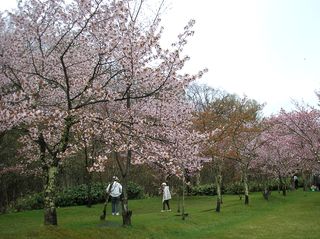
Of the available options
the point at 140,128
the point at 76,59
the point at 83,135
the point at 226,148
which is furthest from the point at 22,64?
the point at 226,148

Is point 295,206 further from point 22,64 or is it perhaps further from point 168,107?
point 22,64

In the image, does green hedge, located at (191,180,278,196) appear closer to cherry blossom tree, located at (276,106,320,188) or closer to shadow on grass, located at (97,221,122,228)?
cherry blossom tree, located at (276,106,320,188)

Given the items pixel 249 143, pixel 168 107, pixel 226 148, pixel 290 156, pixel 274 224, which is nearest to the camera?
pixel 168 107

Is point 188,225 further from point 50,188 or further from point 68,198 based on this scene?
point 68,198

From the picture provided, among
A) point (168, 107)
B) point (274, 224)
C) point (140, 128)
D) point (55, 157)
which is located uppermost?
point (168, 107)

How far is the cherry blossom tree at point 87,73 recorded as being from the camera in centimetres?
1164

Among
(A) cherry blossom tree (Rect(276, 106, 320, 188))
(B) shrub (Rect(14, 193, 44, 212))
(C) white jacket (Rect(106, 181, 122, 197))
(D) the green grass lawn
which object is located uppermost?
(A) cherry blossom tree (Rect(276, 106, 320, 188))

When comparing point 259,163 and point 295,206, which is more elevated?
point 259,163

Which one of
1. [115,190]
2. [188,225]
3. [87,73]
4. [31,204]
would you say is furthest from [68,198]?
[87,73]

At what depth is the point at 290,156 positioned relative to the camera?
1282 inches

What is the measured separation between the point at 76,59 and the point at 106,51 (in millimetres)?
3167

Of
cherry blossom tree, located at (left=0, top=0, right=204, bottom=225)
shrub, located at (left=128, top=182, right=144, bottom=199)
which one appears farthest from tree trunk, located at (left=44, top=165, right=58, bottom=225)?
shrub, located at (left=128, top=182, right=144, bottom=199)

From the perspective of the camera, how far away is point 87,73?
48.2ft

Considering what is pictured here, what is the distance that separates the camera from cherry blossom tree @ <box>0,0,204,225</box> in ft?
38.2
